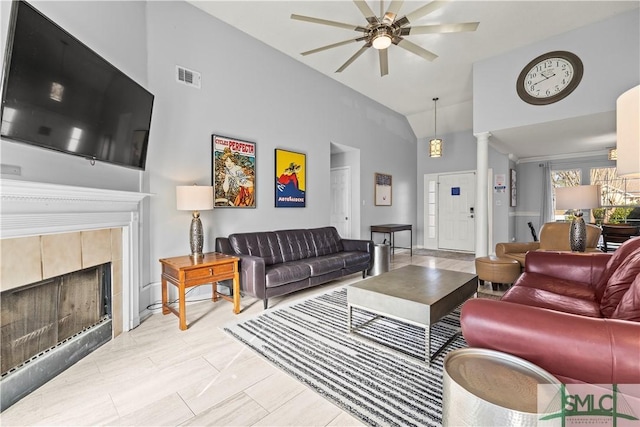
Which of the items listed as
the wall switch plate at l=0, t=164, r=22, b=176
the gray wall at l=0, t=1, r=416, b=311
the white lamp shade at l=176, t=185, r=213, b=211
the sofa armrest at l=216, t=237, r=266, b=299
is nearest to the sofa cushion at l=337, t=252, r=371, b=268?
the gray wall at l=0, t=1, r=416, b=311

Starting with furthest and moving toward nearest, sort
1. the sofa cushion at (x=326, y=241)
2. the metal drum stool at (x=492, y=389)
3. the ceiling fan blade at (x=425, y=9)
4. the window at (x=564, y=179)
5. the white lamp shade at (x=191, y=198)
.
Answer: the window at (x=564, y=179) → the sofa cushion at (x=326, y=241) → the white lamp shade at (x=191, y=198) → the ceiling fan blade at (x=425, y=9) → the metal drum stool at (x=492, y=389)

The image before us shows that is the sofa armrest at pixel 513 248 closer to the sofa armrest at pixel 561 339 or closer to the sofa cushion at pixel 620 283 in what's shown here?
the sofa cushion at pixel 620 283

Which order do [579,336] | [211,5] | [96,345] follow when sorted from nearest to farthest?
[579,336] < [96,345] < [211,5]

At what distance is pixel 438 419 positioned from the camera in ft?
4.61

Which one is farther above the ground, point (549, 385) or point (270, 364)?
point (549, 385)

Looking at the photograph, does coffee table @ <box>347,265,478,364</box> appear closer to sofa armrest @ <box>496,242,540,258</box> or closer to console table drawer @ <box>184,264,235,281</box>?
console table drawer @ <box>184,264,235,281</box>

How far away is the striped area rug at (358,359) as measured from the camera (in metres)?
1.50

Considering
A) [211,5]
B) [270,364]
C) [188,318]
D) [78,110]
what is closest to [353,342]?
[270,364]

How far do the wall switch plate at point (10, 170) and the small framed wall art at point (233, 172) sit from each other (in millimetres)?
1828

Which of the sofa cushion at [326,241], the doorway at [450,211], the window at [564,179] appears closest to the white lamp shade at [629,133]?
the sofa cushion at [326,241]

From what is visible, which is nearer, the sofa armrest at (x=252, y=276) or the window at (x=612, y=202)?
the sofa armrest at (x=252, y=276)

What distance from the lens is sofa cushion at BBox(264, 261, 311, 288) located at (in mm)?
2900

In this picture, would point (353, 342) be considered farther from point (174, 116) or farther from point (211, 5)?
point (211, 5)

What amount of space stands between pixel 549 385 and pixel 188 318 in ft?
9.08
